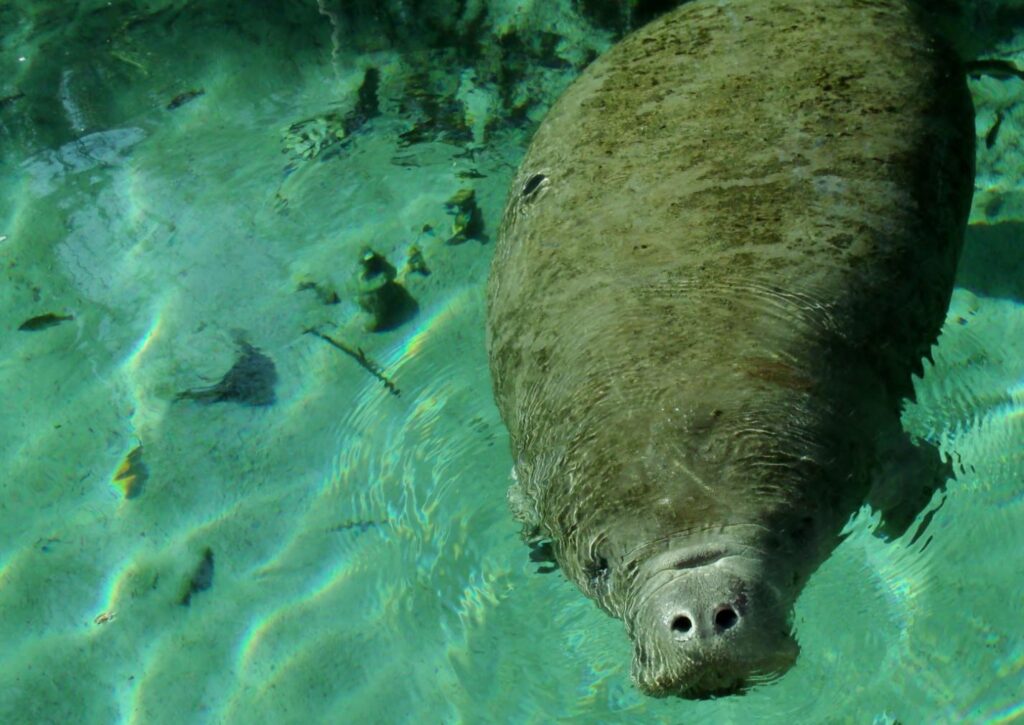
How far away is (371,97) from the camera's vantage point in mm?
7195

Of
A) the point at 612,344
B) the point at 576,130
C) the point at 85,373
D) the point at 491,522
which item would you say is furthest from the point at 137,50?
the point at 612,344

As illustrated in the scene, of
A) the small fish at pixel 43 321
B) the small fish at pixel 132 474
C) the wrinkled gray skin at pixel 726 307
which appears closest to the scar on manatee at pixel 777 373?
the wrinkled gray skin at pixel 726 307

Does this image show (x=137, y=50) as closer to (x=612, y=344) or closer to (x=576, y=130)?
(x=576, y=130)

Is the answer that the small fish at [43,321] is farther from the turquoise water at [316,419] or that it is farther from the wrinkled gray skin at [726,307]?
the wrinkled gray skin at [726,307]

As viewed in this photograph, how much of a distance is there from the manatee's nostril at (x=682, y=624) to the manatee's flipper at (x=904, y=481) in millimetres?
1262

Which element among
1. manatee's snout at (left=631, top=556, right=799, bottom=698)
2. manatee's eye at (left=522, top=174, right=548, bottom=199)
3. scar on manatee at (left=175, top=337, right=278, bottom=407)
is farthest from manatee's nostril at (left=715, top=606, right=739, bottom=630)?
scar on manatee at (left=175, top=337, right=278, bottom=407)

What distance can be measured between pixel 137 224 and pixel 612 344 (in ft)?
13.2

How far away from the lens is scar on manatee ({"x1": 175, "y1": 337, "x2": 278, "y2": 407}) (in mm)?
5867

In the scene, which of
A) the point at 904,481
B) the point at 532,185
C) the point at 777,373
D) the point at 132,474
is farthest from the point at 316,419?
the point at 904,481

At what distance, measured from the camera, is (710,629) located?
3.04 meters

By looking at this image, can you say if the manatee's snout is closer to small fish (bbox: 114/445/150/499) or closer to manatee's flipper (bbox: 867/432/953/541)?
manatee's flipper (bbox: 867/432/953/541)

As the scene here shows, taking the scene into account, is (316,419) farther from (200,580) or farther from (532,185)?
(532,185)

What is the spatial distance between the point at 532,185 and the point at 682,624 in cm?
233

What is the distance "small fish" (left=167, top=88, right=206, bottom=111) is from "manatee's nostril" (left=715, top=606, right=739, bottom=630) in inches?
228
